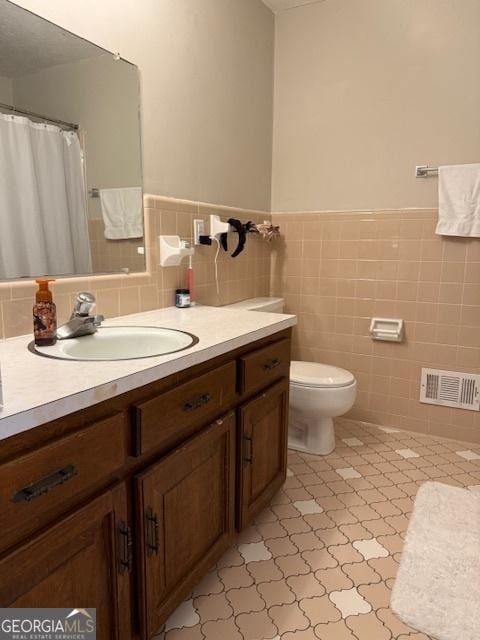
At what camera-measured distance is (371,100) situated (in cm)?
238

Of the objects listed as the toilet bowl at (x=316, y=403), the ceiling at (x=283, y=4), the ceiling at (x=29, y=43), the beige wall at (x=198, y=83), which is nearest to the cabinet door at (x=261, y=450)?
the toilet bowl at (x=316, y=403)

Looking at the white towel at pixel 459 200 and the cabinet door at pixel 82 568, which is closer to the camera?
the cabinet door at pixel 82 568

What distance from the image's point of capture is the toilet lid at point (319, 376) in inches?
82.9

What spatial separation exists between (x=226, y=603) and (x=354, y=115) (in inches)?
95.5

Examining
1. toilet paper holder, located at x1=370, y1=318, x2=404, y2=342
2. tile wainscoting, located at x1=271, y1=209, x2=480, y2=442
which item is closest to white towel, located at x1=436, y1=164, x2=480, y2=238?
tile wainscoting, located at x1=271, y1=209, x2=480, y2=442

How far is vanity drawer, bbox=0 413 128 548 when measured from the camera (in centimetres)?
70

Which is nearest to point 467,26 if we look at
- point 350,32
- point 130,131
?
point 350,32

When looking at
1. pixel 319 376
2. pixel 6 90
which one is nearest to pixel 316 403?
pixel 319 376

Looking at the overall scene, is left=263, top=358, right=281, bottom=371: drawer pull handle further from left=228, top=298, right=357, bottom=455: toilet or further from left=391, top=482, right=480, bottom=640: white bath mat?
left=391, top=482, right=480, bottom=640: white bath mat

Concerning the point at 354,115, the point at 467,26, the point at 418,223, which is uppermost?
the point at 467,26

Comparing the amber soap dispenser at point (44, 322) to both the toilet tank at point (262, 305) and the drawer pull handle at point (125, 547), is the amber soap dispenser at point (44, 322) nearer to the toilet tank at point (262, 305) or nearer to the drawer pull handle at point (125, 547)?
the drawer pull handle at point (125, 547)

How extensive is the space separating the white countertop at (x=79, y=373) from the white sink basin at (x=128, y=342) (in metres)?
0.06

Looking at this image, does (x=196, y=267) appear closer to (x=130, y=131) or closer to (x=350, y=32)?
(x=130, y=131)

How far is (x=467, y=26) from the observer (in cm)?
213
